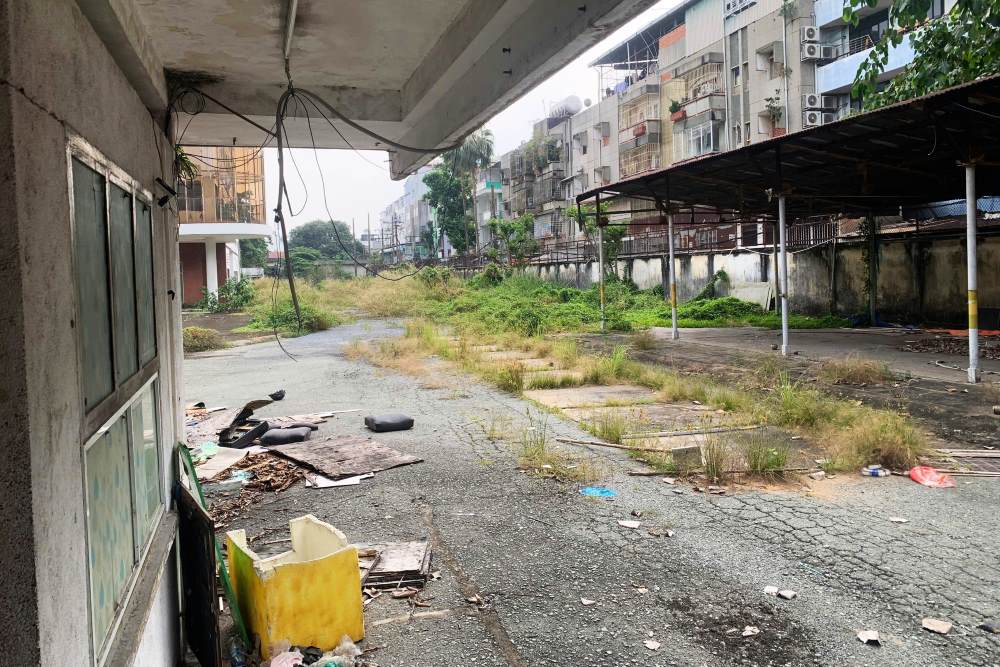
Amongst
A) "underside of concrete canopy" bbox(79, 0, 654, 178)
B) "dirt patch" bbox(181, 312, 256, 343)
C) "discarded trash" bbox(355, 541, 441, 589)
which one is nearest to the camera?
"underside of concrete canopy" bbox(79, 0, 654, 178)

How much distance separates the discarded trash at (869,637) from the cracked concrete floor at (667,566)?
0.04m

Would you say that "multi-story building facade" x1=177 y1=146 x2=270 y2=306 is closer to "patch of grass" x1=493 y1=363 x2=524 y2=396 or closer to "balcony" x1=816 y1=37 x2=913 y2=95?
"patch of grass" x1=493 y1=363 x2=524 y2=396

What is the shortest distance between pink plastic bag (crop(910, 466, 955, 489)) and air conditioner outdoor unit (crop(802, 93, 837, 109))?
2694 cm

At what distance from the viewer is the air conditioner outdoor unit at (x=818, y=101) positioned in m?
28.8

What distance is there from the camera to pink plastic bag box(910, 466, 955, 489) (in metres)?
5.61

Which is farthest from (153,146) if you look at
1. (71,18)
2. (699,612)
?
(699,612)

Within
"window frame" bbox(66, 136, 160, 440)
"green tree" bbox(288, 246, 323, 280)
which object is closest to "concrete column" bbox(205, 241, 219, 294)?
"green tree" bbox(288, 246, 323, 280)

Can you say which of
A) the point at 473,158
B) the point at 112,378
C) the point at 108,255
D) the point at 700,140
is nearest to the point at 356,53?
the point at 108,255

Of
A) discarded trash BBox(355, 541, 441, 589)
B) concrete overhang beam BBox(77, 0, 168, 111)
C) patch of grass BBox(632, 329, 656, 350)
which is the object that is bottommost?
discarded trash BBox(355, 541, 441, 589)

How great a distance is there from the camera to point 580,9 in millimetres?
3361

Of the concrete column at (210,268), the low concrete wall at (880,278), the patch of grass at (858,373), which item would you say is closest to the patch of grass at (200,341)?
the concrete column at (210,268)

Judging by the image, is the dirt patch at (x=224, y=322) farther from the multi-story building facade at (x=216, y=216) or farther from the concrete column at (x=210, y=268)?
the concrete column at (x=210, y=268)

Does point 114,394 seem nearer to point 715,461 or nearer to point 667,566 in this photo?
point 667,566

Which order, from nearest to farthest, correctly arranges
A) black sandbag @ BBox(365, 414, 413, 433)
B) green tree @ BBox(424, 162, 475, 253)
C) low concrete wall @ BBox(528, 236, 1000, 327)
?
black sandbag @ BBox(365, 414, 413, 433)
low concrete wall @ BBox(528, 236, 1000, 327)
green tree @ BBox(424, 162, 475, 253)
